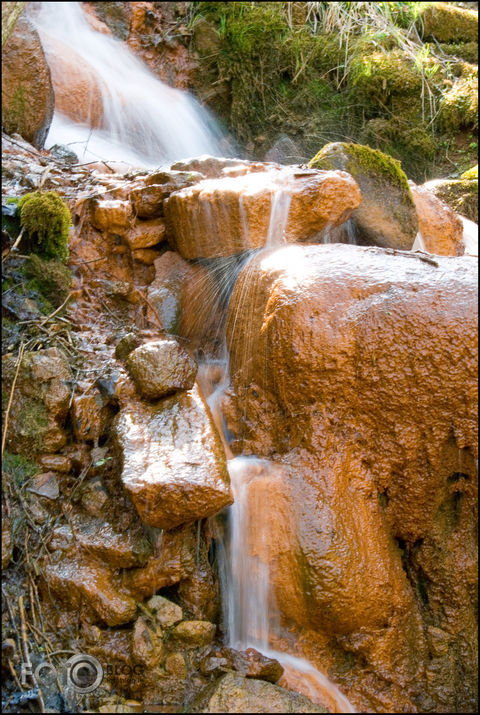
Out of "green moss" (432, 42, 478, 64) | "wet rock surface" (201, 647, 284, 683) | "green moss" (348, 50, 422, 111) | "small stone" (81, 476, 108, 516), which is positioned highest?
"green moss" (432, 42, 478, 64)

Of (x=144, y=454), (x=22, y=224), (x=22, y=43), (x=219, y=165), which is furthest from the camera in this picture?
(x=22, y=43)

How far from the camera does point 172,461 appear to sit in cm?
268

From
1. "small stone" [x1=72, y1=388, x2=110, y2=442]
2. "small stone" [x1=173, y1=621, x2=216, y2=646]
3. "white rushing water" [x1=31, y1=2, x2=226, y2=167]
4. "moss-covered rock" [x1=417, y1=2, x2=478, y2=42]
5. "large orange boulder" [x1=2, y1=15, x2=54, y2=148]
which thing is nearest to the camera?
"small stone" [x1=173, y1=621, x2=216, y2=646]

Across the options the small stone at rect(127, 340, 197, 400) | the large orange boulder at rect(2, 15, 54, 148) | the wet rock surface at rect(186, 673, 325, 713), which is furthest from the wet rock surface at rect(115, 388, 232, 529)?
the large orange boulder at rect(2, 15, 54, 148)

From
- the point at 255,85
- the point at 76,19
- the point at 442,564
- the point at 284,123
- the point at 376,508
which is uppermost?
the point at 76,19

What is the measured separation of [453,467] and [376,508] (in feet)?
1.40

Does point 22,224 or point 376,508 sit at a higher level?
point 22,224

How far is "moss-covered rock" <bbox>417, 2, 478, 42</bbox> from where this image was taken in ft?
27.3

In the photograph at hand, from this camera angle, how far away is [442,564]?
2799mm

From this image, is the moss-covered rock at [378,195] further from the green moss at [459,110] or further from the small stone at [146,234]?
the green moss at [459,110]

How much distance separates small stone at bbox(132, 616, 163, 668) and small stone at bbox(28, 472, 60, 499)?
0.72 metres

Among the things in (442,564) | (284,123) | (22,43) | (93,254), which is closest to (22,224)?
(93,254)

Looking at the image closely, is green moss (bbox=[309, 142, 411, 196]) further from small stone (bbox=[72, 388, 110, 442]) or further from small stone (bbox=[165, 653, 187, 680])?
small stone (bbox=[165, 653, 187, 680])

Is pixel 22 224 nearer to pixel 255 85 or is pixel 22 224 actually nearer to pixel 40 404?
pixel 40 404
